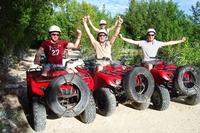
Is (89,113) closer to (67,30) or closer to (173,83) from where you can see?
(173,83)

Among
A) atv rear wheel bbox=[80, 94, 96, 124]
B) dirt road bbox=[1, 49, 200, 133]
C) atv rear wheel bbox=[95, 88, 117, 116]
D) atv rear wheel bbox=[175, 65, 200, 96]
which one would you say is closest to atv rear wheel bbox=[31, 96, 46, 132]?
dirt road bbox=[1, 49, 200, 133]

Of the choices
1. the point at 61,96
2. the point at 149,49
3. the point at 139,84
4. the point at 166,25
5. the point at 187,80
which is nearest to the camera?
the point at 61,96

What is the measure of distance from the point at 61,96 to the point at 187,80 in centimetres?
308

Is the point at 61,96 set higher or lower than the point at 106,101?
higher

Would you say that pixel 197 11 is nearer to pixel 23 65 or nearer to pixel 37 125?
pixel 23 65

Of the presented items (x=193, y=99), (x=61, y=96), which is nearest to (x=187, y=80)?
(x=193, y=99)

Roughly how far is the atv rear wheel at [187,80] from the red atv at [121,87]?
62 centimetres

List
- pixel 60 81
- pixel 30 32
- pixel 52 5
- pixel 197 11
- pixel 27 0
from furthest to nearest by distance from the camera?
pixel 197 11 < pixel 30 32 < pixel 52 5 < pixel 27 0 < pixel 60 81

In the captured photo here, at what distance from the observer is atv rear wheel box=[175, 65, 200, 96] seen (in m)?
9.38

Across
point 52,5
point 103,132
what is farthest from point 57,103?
point 52,5

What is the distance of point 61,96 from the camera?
8.26 meters

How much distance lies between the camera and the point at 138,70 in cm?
905

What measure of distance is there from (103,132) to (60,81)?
132 centimetres

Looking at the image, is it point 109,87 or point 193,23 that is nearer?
point 109,87
